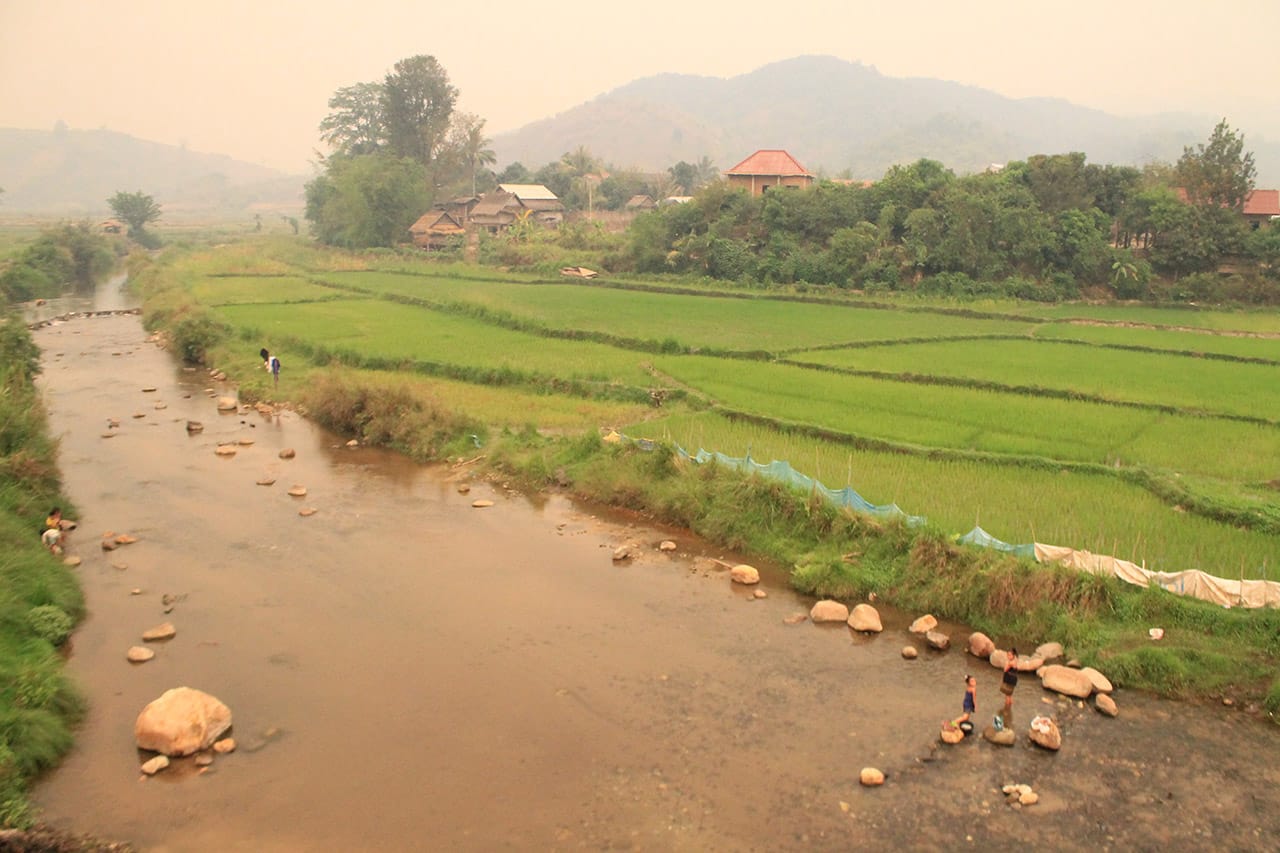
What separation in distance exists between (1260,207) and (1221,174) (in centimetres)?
292

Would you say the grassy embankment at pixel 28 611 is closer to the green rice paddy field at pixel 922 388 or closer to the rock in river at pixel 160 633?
the rock in river at pixel 160 633

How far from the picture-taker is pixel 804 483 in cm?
1272

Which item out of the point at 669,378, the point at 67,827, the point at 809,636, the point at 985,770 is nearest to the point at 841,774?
the point at 985,770

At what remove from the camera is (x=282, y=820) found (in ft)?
24.4

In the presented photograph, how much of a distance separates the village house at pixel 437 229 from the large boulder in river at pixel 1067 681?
45.2 meters

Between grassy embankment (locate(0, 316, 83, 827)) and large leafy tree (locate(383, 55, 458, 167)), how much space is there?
47.8 metres

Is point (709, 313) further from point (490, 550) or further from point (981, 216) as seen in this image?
point (490, 550)

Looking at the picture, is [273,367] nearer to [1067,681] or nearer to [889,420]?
[889,420]

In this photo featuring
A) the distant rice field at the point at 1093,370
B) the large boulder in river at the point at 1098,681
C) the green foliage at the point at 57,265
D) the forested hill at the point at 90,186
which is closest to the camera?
the large boulder in river at the point at 1098,681

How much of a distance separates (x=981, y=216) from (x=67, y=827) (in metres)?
32.0

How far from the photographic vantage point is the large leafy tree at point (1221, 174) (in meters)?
32.5

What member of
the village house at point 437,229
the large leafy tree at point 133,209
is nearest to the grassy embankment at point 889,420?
the village house at point 437,229

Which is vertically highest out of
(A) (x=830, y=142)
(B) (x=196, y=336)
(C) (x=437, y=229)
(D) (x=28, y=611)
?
(A) (x=830, y=142)

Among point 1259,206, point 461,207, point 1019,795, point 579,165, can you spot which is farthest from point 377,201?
point 1019,795
